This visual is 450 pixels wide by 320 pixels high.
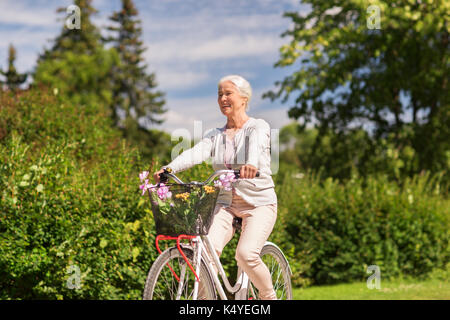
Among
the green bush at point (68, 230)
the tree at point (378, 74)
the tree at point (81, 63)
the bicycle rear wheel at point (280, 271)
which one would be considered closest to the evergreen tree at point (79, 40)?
the tree at point (81, 63)

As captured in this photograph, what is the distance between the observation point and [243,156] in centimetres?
350

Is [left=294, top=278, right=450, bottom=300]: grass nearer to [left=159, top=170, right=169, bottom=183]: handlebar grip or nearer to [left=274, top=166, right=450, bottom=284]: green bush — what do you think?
[left=274, top=166, right=450, bottom=284]: green bush

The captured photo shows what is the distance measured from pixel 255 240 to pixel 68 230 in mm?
2688

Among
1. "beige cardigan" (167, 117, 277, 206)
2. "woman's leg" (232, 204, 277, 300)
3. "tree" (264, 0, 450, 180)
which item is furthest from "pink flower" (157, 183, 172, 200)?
"tree" (264, 0, 450, 180)

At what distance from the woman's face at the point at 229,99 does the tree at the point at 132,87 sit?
32.3 meters

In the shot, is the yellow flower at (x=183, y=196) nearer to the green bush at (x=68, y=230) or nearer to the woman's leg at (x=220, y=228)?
the woman's leg at (x=220, y=228)

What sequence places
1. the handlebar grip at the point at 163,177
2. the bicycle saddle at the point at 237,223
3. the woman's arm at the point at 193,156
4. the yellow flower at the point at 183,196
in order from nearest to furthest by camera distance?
the yellow flower at the point at 183,196 < the handlebar grip at the point at 163,177 < the woman's arm at the point at 193,156 < the bicycle saddle at the point at 237,223

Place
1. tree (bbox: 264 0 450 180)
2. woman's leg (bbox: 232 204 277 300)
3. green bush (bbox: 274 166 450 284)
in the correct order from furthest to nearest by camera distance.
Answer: tree (bbox: 264 0 450 180) < green bush (bbox: 274 166 450 284) < woman's leg (bbox: 232 204 277 300)

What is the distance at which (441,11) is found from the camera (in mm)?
11375

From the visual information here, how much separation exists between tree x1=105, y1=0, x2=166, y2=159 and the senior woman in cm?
3219

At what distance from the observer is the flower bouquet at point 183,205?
3082 millimetres

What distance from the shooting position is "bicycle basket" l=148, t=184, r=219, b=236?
3.08 m

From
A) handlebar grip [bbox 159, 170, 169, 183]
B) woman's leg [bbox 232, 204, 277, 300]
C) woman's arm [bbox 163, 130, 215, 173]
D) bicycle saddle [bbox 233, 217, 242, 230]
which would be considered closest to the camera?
handlebar grip [bbox 159, 170, 169, 183]

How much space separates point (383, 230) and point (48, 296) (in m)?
5.95
